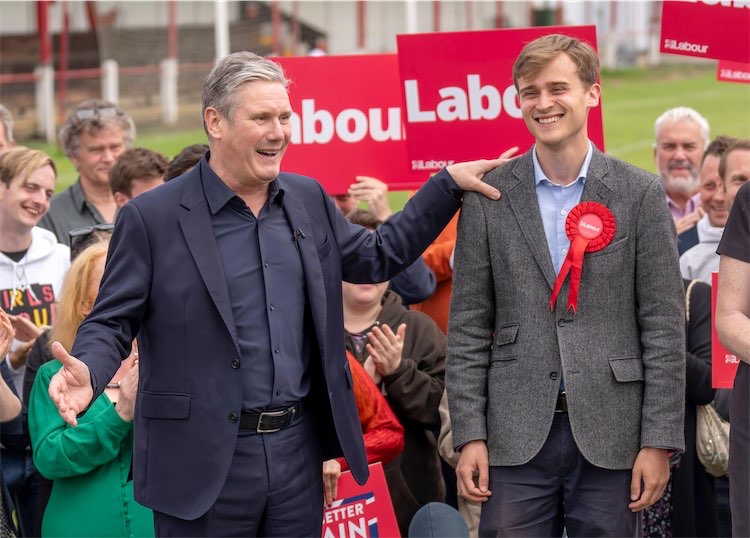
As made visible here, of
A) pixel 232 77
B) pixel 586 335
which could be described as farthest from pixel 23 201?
pixel 586 335

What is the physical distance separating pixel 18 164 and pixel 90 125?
141cm

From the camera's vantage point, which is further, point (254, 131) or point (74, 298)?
point (74, 298)

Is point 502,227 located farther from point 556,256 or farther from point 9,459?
point 9,459

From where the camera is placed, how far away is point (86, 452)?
180 inches

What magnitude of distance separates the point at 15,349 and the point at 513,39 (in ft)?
9.00

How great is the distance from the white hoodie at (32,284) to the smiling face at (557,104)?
9.49 ft

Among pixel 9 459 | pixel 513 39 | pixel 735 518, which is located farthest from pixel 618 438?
pixel 9 459

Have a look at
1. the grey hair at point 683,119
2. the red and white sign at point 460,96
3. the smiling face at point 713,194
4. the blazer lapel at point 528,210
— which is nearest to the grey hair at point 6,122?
the red and white sign at point 460,96

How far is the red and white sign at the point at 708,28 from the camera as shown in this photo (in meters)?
5.63

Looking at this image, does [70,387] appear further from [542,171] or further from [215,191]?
[542,171]

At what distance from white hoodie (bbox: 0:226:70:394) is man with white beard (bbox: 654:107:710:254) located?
3567 millimetres

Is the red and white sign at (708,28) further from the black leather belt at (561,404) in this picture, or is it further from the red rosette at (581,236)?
the black leather belt at (561,404)

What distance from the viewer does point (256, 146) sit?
3961 millimetres

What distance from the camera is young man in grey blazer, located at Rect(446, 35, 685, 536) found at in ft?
13.5
